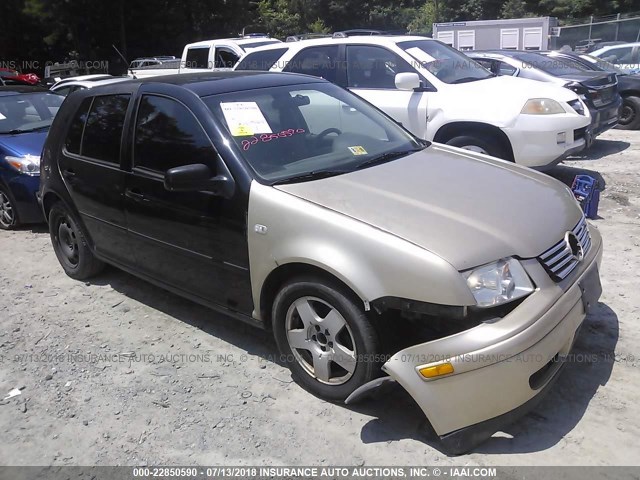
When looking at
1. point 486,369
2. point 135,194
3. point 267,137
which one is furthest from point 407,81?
point 486,369

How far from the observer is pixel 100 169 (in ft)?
14.4

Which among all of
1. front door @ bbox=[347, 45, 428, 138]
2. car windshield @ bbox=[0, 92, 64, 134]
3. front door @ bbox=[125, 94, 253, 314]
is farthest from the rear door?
front door @ bbox=[347, 45, 428, 138]

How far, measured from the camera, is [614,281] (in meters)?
4.59

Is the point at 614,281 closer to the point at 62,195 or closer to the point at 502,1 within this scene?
the point at 62,195

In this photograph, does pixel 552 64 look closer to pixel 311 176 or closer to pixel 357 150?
pixel 357 150

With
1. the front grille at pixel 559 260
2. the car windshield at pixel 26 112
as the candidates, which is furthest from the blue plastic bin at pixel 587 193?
the car windshield at pixel 26 112

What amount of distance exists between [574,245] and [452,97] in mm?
3914

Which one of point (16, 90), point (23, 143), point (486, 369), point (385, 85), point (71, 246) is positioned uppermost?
point (16, 90)

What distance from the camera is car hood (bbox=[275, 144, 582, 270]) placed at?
9.33 ft

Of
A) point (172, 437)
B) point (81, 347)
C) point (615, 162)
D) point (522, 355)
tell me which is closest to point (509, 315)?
point (522, 355)

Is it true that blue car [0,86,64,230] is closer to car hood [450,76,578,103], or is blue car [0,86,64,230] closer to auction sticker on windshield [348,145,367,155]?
auction sticker on windshield [348,145,367,155]

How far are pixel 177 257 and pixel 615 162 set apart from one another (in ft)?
24.0

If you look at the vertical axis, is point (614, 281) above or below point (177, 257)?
below

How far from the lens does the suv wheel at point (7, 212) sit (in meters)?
6.83
